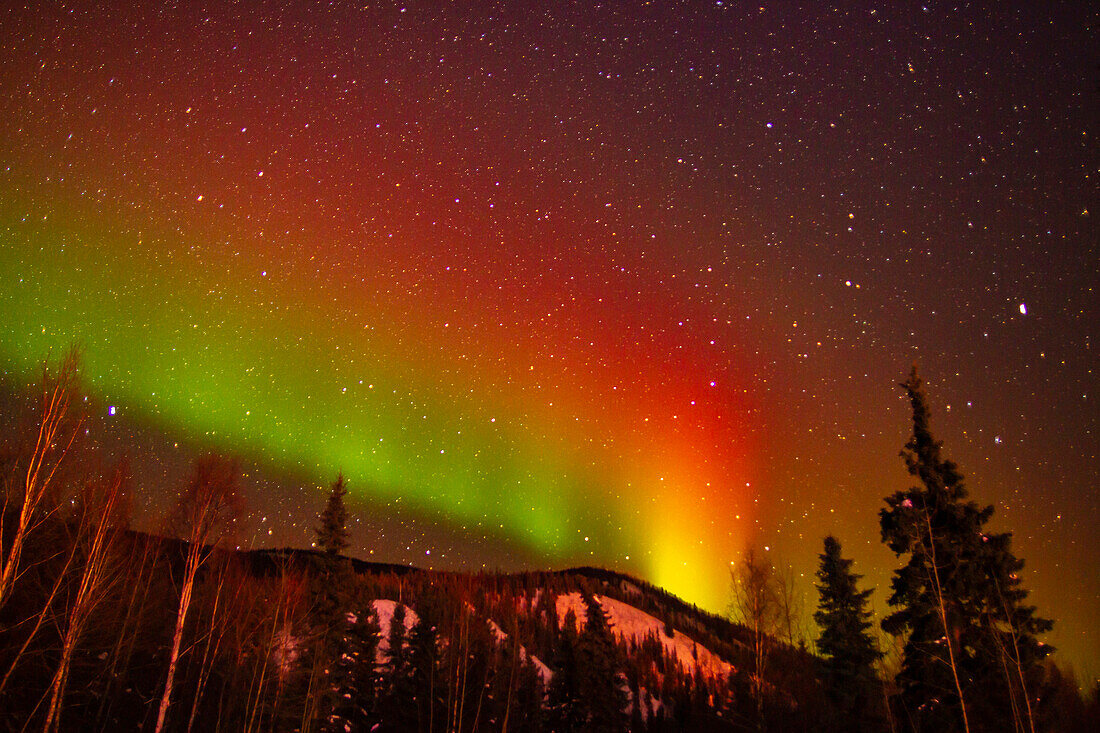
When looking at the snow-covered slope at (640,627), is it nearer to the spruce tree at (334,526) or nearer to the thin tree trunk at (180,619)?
the spruce tree at (334,526)

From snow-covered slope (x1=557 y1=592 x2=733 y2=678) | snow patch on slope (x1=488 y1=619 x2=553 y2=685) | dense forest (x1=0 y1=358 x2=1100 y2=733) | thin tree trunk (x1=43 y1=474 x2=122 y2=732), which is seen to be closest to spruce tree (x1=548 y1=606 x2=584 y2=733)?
dense forest (x1=0 y1=358 x2=1100 y2=733)

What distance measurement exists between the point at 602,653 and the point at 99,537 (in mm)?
31243

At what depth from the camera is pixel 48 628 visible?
75.2ft

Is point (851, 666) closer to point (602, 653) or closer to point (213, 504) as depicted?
point (602, 653)

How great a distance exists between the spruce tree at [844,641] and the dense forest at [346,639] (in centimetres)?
8

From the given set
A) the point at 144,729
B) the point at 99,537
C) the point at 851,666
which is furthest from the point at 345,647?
the point at 851,666

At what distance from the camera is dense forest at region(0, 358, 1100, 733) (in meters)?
16.2

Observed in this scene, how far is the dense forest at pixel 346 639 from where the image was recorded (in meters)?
16.2

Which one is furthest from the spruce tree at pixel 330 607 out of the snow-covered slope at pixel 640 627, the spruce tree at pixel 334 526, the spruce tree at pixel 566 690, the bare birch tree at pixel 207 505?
the snow-covered slope at pixel 640 627

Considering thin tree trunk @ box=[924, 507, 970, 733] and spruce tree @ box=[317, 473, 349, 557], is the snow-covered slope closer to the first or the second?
spruce tree @ box=[317, 473, 349, 557]

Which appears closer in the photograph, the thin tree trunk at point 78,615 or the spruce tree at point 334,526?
the thin tree trunk at point 78,615

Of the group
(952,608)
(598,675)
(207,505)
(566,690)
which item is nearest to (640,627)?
(566,690)

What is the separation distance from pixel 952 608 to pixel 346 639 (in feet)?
92.6

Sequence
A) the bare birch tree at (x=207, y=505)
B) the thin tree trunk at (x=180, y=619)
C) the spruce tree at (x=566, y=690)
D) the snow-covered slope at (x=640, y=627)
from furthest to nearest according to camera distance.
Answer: the snow-covered slope at (x=640, y=627) → the spruce tree at (x=566, y=690) → the bare birch tree at (x=207, y=505) → the thin tree trunk at (x=180, y=619)
